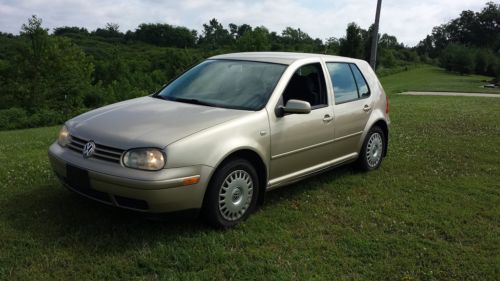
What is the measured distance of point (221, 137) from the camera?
4031mm

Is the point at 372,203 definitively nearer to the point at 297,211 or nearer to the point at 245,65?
the point at 297,211

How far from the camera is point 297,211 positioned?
477 cm

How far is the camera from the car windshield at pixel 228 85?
4.69 metres

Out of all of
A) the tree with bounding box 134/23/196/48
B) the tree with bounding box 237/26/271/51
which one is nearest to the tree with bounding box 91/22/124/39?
the tree with bounding box 134/23/196/48

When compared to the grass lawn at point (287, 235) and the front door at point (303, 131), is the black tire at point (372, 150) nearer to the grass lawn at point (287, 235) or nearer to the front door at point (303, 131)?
the grass lawn at point (287, 235)

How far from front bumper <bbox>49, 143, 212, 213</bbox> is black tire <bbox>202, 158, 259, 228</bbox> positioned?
13cm

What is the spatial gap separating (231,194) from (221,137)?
553 mm

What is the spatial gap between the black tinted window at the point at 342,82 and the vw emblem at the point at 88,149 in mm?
2870

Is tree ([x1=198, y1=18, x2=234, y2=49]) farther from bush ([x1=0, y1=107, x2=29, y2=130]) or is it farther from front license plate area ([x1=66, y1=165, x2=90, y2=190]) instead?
front license plate area ([x1=66, y1=165, x2=90, y2=190])

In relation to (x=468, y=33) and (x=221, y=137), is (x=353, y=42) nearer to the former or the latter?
(x=221, y=137)

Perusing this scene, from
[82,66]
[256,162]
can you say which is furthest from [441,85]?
[82,66]

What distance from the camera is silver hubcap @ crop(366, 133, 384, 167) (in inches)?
248

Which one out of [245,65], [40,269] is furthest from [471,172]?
[40,269]

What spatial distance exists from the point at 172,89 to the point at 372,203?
8.51 feet
